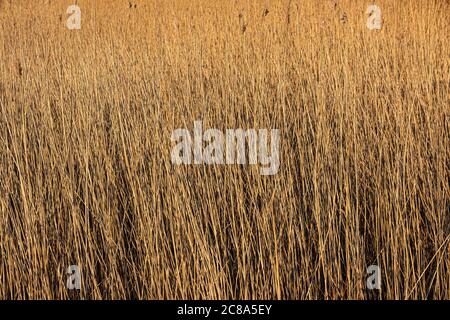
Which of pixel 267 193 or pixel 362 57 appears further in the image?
pixel 362 57

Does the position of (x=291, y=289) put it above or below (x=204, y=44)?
below

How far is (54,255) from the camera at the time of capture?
7.25 ft

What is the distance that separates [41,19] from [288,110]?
3.99 meters

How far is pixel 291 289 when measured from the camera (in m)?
1.95

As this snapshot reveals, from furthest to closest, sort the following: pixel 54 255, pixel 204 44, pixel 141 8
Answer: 1. pixel 141 8
2. pixel 204 44
3. pixel 54 255

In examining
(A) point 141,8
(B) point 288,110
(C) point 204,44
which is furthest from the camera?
(A) point 141,8

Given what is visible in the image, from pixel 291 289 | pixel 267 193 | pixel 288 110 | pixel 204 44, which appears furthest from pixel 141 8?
pixel 291 289

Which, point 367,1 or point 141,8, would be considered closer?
point 367,1

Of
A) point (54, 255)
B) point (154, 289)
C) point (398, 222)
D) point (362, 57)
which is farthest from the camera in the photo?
point (362, 57)

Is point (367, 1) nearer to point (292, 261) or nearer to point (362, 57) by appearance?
point (362, 57)

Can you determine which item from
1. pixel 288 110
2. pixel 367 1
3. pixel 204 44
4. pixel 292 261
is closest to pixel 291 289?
pixel 292 261

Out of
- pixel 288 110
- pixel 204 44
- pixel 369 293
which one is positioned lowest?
pixel 369 293
